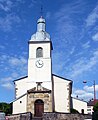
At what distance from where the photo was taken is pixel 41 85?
38.7 m

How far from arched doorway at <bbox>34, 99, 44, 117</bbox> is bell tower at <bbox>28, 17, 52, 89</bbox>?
2.49 meters

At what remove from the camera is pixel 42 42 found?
40750mm

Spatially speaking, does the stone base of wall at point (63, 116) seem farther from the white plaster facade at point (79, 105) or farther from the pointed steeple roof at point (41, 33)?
the pointed steeple roof at point (41, 33)

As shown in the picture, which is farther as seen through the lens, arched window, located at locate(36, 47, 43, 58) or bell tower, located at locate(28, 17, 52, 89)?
arched window, located at locate(36, 47, 43, 58)

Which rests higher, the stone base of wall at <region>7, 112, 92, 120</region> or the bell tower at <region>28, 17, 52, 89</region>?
the bell tower at <region>28, 17, 52, 89</region>

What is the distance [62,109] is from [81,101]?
4.80 meters

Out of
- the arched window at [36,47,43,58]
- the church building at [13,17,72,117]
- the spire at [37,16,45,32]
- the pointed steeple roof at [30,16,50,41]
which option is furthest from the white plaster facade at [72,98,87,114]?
the spire at [37,16,45,32]

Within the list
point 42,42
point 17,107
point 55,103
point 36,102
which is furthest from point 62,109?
point 42,42

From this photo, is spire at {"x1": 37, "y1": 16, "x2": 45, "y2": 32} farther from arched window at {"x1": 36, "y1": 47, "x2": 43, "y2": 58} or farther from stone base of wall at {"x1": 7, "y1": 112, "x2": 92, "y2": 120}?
stone base of wall at {"x1": 7, "y1": 112, "x2": 92, "y2": 120}

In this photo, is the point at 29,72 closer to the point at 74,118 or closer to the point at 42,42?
the point at 42,42

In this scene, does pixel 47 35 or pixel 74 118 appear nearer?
pixel 74 118

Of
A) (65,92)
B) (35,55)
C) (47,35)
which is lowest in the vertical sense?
(65,92)

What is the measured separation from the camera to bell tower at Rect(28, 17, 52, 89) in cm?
3934

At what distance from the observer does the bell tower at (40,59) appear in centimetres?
3934
